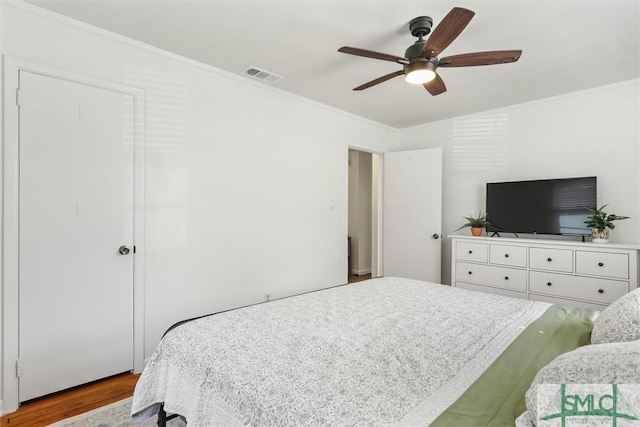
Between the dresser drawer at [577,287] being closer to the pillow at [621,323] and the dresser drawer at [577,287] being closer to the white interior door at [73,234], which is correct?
the pillow at [621,323]

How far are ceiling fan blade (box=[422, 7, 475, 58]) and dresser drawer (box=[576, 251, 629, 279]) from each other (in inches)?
94.1

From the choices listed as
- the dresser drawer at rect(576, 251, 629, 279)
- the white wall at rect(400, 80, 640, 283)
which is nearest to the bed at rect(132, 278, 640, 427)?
the dresser drawer at rect(576, 251, 629, 279)

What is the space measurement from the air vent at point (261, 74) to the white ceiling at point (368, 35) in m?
0.06

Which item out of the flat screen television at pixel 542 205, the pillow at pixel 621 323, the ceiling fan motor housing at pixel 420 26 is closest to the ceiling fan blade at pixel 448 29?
the ceiling fan motor housing at pixel 420 26

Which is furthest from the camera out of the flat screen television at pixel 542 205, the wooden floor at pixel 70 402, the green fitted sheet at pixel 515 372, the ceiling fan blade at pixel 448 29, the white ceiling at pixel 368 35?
the flat screen television at pixel 542 205

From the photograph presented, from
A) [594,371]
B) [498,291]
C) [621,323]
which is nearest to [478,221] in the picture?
[498,291]

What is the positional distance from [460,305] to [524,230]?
215 centimetres

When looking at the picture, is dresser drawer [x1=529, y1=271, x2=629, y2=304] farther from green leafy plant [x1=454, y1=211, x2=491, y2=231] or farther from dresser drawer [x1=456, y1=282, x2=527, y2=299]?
green leafy plant [x1=454, y1=211, x2=491, y2=231]

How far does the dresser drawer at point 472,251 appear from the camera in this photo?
3.58 m

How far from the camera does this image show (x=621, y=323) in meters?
1.18

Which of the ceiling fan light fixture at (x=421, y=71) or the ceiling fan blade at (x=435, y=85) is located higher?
the ceiling fan blade at (x=435, y=85)

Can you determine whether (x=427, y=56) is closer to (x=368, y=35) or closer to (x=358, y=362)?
(x=368, y=35)

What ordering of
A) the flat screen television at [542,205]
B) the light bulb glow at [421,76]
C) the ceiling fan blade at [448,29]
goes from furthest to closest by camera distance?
the flat screen television at [542,205] → the light bulb glow at [421,76] → the ceiling fan blade at [448,29]

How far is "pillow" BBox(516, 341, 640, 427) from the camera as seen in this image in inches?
28.7
